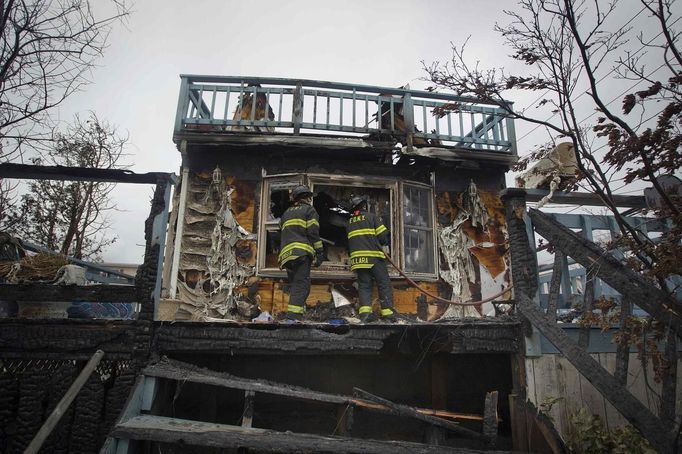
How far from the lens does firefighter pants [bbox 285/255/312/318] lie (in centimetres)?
524

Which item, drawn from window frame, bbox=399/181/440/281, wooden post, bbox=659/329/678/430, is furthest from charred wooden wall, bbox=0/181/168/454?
window frame, bbox=399/181/440/281

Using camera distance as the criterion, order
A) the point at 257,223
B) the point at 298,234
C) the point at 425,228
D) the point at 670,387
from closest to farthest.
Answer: the point at 670,387, the point at 298,234, the point at 257,223, the point at 425,228

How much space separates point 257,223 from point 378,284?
2.35m

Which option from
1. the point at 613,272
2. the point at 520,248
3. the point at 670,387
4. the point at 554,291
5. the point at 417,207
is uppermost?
the point at 417,207

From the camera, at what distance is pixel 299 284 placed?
5.43m

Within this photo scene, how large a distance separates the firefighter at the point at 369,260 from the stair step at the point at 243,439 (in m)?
2.47

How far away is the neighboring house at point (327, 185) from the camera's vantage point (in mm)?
6570

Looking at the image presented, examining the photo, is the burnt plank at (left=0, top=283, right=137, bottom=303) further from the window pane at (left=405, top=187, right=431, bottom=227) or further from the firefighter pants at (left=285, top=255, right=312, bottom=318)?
the window pane at (left=405, top=187, right=431, bottom=227)

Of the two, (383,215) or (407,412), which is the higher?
(383,215)

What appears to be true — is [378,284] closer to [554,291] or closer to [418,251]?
[418,251]

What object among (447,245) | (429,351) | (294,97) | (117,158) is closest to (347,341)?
(429,351)

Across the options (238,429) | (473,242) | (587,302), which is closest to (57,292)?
(238,429)

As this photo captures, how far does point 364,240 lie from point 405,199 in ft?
5.57

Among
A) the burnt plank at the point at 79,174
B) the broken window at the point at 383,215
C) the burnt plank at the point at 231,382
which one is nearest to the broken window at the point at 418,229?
the broken window at the point at 383,215
